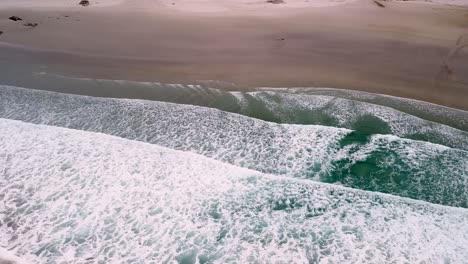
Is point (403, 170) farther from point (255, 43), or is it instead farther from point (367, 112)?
point (255, 43)

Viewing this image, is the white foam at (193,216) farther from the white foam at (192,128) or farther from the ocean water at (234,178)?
the white foam at (192,128)

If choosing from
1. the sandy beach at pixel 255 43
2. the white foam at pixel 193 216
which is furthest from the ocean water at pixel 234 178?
the sandy beach at pixel 255 43

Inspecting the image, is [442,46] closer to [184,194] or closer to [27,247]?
[184,194]

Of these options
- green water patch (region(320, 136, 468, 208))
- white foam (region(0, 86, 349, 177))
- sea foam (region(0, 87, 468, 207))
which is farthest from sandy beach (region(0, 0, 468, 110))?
green water patch (region(320, 136, 468, 208))

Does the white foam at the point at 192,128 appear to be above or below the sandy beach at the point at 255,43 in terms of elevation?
below

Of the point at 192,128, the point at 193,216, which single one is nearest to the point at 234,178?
the point at 193,216

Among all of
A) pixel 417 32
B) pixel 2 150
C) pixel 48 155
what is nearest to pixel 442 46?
pixel 417 32
